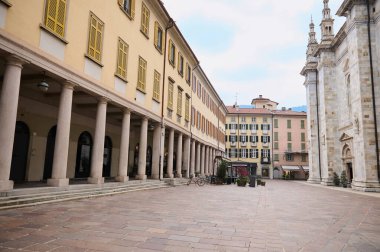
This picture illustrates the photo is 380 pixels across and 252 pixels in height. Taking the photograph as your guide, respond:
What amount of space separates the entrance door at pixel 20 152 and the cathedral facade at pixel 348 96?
22689 millimetres

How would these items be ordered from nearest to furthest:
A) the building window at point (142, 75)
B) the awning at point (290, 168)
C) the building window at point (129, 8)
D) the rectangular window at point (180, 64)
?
the building window at point (129, 8) → the building window at point (142, 75) → the rectangular window at point (180, 64) → the awning at point (290, 168)

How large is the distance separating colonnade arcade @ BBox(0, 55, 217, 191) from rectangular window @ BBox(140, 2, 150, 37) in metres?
5.05

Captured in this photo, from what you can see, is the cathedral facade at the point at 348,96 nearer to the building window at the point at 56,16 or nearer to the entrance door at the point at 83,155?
the entrance door at the point at 83,155

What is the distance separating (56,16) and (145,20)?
320 inches

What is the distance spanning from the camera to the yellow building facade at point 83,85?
27.9 ft

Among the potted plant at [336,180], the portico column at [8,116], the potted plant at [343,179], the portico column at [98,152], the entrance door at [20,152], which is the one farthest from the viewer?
the potted plant at [336,180]

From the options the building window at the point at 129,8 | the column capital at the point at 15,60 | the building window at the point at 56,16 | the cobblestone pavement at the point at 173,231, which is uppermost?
the building window at the point at 129,8

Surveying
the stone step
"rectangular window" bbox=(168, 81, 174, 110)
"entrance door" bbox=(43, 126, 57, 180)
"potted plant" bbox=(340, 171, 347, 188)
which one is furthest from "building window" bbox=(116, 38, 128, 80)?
"potted plant" bbox=(340, 171, 347, 188)

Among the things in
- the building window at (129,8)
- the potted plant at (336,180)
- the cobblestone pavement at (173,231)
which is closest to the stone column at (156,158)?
the building window at (129,8)

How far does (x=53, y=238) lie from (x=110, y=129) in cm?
1636

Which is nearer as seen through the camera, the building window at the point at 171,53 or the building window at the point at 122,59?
the building window at the point at 122,59

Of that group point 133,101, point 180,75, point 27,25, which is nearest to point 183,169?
point 180,75

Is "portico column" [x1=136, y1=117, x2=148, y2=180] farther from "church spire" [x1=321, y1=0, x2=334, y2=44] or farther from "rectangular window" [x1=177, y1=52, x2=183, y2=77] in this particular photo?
"church spire" [x1=321, y1=0, x2=334, y2=44]

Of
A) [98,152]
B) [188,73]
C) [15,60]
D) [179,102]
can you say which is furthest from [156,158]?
[15,60]
